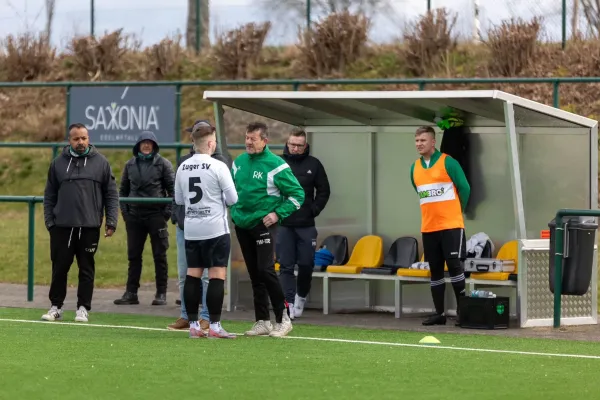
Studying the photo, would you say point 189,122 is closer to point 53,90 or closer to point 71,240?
point 53,90

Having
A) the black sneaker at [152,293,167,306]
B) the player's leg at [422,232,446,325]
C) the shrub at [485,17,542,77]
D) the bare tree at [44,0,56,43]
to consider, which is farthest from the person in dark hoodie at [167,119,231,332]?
the bare tree at [44,0,56,43]

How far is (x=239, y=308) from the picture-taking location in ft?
Result: 48.1

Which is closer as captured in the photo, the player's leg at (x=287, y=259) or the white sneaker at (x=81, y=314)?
the white sneaker at (x=81, y=314)

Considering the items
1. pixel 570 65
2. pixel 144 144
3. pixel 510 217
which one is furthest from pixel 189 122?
pixel 510 217

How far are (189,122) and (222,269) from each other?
1256 centimetres

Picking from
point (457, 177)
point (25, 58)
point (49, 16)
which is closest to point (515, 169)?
point (457, 177)

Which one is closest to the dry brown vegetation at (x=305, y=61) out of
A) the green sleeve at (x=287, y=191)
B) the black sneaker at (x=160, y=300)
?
the black sneaker at (x=160, y=300)

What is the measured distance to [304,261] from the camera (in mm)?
13711

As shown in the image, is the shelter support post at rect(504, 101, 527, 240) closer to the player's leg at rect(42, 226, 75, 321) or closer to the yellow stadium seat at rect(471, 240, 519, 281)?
the yellow stadium seat at rect(471, 240, 519, 281)

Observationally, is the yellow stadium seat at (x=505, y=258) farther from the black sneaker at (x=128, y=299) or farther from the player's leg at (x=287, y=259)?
the black sneaker at (x=128, y=299)

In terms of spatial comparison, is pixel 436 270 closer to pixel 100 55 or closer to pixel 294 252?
pixel 294 252

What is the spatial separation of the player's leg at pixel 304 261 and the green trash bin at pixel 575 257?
2445 mm

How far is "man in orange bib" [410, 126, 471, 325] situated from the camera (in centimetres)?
1280

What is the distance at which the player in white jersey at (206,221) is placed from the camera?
10906 mm
